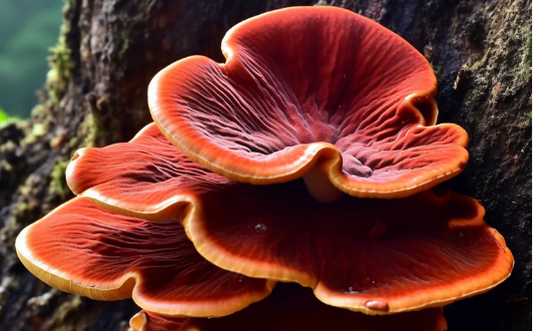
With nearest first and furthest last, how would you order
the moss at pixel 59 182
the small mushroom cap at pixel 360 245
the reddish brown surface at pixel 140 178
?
the small mushroom cap at pixel 360 245
the reddish brown surface at pixel 140 178
the moss at pixel 59 182

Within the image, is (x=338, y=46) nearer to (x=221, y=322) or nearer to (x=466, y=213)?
(x=466, y=213)

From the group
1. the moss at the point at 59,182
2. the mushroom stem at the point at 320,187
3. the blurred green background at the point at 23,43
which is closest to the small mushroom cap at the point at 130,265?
the mushroom stem at the point at 320,187

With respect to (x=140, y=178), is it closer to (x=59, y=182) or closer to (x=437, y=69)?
(x=437, y=69)

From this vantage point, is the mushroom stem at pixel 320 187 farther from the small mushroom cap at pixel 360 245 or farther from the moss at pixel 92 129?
the moss at pixel 92 129

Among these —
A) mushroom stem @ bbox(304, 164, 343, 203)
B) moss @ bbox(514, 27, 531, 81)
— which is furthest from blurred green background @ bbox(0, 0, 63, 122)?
moss @ bbox(514, 27, 531, 81)

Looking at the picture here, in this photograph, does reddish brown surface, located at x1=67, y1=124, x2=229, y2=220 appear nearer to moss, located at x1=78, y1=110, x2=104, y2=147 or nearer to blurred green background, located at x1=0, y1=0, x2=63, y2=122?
moss, located at x1=78, y1=110, x2=104, y2=147

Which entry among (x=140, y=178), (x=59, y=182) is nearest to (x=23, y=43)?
(x=59, y=182)
